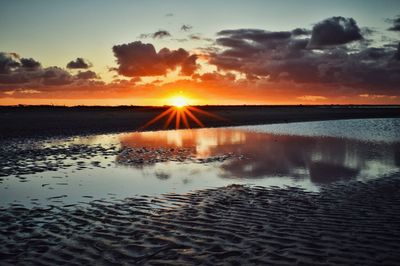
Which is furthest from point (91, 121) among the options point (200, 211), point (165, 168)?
point (200, 211)

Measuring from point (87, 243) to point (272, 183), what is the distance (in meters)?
8.30

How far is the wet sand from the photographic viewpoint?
705cm

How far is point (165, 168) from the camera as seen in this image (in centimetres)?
1809

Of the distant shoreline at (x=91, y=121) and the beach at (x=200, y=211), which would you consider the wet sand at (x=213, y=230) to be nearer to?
the beach at (x=200, y=211)

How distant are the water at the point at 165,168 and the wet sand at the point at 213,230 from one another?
1.69m

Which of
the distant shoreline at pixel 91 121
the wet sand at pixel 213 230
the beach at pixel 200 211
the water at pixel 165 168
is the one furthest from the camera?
the distant shoreline at pixel 91 121

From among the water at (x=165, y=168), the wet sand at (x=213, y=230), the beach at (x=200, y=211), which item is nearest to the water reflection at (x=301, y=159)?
the water at (x=165, y=168)

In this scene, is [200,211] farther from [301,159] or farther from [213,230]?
[301,159]

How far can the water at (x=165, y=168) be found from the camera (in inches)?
524

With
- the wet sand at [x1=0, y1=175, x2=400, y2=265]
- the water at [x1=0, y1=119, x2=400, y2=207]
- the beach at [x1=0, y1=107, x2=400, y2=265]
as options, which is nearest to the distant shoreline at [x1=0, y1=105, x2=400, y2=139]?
the water at [x1=0, y1=119, x2=400, y2=207]

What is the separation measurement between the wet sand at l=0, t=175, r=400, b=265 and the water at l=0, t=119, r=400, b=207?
169 centimetres

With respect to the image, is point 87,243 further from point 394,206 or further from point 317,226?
point 394,206

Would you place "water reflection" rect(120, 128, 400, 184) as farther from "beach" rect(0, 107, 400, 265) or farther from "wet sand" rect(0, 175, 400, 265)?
"wet sand" rect(0, 175, 400, 265)

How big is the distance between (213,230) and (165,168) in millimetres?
9673
